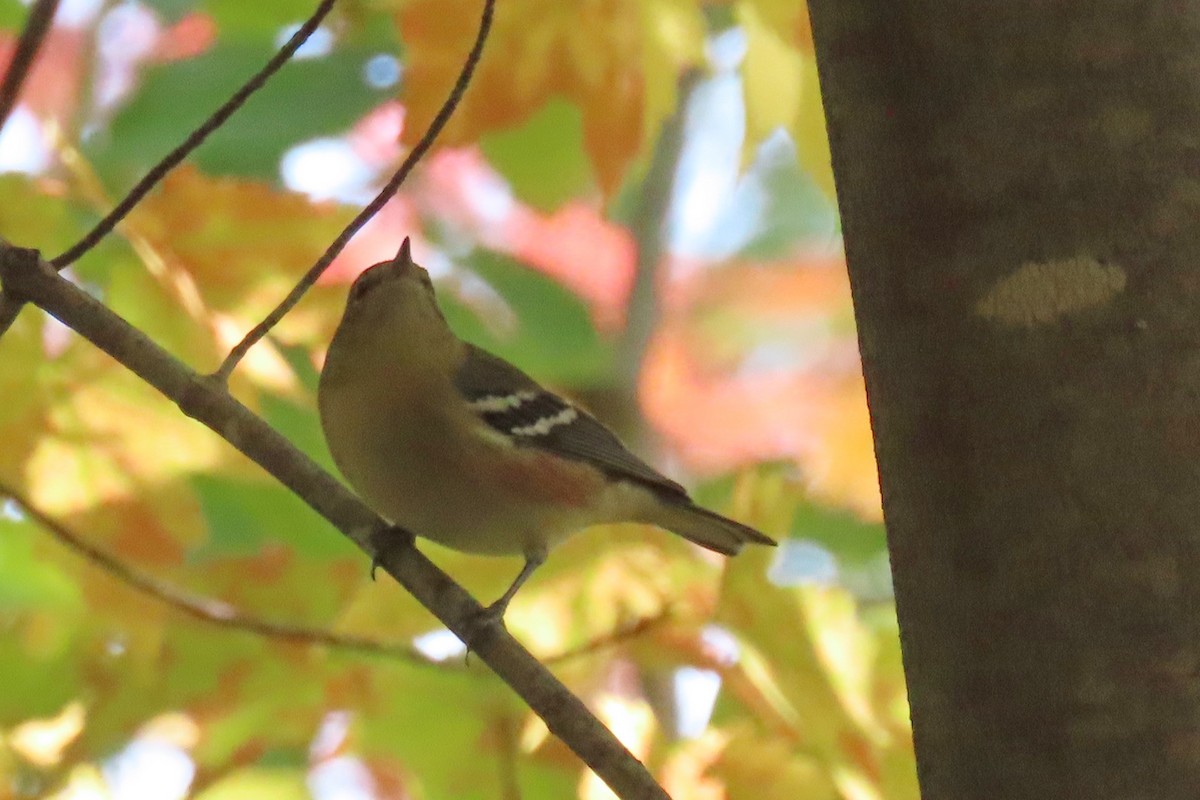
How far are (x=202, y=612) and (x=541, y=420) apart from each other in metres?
0.93

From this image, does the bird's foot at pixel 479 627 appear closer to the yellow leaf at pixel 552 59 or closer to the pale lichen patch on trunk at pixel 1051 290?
the pale lichen patch on trunk at pixel 1051 290

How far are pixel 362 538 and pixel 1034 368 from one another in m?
0.82

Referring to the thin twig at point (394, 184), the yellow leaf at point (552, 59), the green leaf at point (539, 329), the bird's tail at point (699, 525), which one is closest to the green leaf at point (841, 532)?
the bird's tail at point (699, 525)

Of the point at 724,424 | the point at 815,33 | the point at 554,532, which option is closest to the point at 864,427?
the point at 724,424

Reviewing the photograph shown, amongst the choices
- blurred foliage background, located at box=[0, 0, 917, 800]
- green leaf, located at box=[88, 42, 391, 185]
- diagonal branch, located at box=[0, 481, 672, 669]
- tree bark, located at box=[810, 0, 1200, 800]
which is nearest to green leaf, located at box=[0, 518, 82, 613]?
blurred foliage background, located at box=[0, 0, 917, 800]

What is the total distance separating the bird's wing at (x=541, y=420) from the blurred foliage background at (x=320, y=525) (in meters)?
→ 0.16

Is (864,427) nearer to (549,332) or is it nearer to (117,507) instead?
(549,332)

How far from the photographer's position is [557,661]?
1.72 metres

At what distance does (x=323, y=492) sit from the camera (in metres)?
1.46

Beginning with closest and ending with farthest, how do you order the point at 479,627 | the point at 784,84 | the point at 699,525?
1. the point at 479,627
2. the point at 784,84
3. the point at 699,525

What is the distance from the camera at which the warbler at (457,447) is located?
84.2 inches

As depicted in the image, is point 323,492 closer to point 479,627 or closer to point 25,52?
point 479,627

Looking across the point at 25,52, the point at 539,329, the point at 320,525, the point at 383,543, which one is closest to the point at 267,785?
the point at 320,525

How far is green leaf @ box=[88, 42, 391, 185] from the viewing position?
1988 mm
